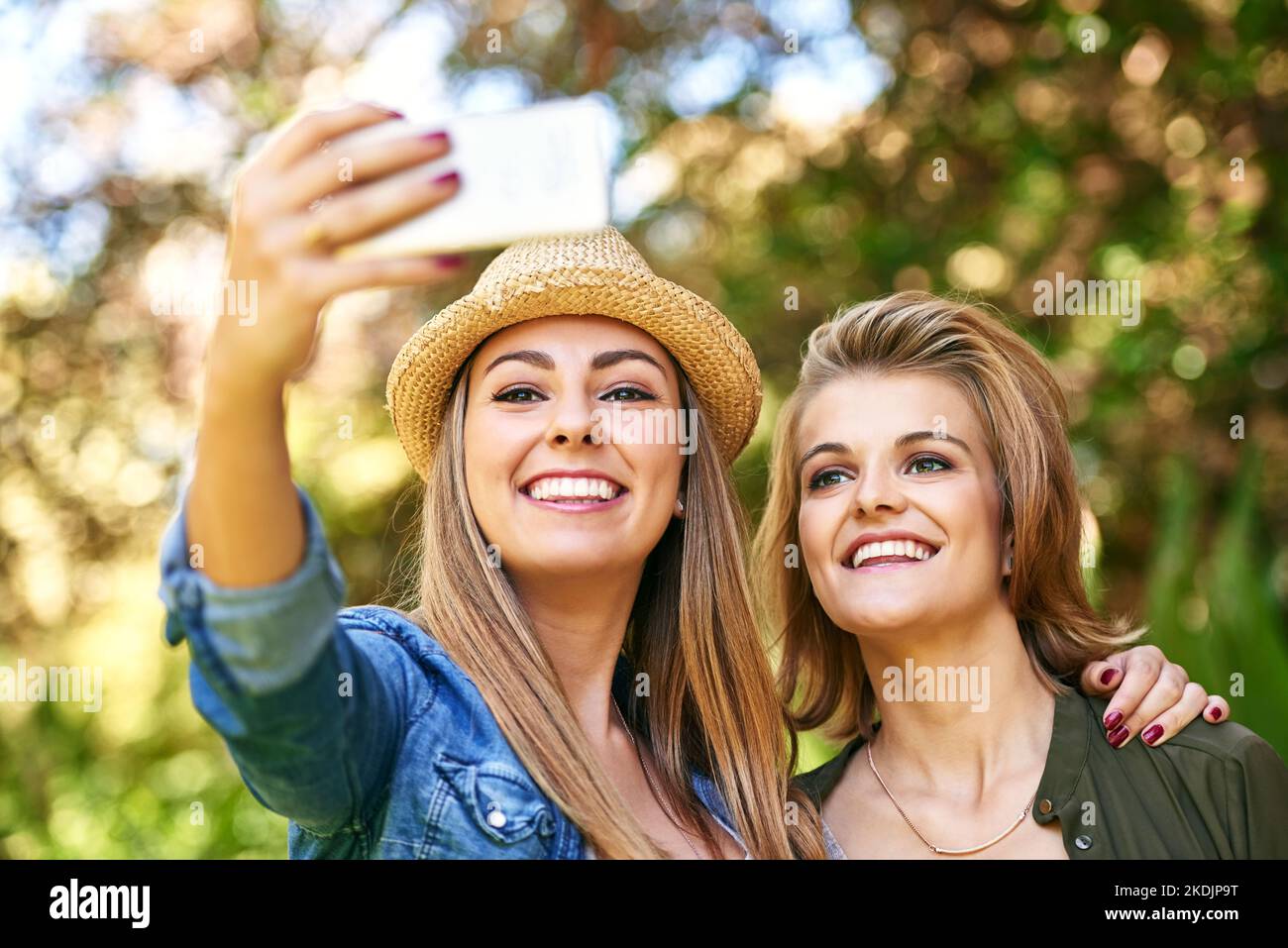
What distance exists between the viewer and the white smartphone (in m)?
1.40

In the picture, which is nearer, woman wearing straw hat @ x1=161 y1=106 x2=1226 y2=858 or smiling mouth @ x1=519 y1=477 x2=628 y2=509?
woman wearing straw hat @ x1=161 y1=106 x2=1226 y2=858

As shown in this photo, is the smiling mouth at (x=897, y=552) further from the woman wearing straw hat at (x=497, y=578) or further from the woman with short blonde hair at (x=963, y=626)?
the woman wearing straw hat at (x=497, y=578)

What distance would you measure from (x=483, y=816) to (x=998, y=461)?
1.20 meters

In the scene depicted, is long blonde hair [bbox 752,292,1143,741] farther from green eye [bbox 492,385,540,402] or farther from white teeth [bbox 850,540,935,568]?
green eye [bbox 492,385,540,402]

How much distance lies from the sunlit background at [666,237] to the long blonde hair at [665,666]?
2516 millimetres

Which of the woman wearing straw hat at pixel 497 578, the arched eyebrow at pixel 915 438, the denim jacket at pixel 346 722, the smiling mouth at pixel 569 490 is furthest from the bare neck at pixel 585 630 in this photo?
the arched eyebrow at pixel 915 438

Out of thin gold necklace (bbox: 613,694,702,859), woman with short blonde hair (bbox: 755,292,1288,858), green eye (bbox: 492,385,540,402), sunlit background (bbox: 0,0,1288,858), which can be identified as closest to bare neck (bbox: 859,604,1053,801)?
woman with short blonde hair (bbox: 755,292,1288,858)

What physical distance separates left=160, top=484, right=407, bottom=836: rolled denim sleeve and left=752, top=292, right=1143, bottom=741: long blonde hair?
122cm

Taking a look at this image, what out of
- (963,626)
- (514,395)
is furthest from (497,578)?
(963,626)

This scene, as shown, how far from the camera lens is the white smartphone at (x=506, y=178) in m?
1.40

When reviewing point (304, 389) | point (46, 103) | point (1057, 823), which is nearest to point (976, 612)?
point (1057, 823)

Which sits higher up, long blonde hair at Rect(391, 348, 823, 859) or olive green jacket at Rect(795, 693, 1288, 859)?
long blonde hair at Rect(391, 348, 823, 859)

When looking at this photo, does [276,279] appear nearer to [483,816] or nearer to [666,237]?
[483,816]
